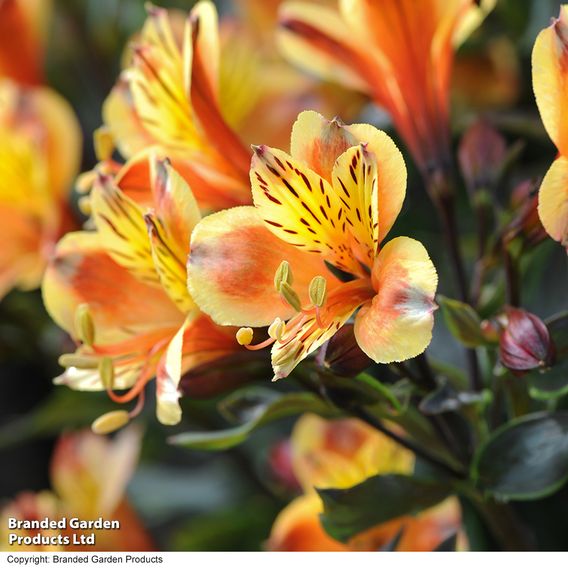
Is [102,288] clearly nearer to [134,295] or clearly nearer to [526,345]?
[134,295]

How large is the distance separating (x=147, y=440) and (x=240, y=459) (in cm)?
11

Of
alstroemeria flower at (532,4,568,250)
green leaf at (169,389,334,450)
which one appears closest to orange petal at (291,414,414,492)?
green leaf at (169,389,334,450)

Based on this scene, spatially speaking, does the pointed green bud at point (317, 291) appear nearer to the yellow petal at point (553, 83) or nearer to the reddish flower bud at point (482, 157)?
the yellow petal at point (553, 83)

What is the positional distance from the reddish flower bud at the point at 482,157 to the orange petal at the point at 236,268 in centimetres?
22

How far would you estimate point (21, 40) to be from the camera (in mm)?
916

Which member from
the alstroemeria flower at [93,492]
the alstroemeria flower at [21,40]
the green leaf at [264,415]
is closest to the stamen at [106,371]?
the green leaf at [264,415]

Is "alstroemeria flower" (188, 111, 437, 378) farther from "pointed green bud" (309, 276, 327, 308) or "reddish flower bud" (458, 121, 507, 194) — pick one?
"reddish flower bud" (458, 121, 507, 194)

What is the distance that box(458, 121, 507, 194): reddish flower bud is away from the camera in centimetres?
68

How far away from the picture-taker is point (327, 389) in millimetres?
550

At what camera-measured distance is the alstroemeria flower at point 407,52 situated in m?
0.64

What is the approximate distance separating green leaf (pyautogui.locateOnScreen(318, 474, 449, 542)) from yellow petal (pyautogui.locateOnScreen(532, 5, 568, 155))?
249mm

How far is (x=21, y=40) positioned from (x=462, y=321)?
1.88 ft

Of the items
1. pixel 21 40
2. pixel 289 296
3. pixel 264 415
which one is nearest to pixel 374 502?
pixel 264 415
